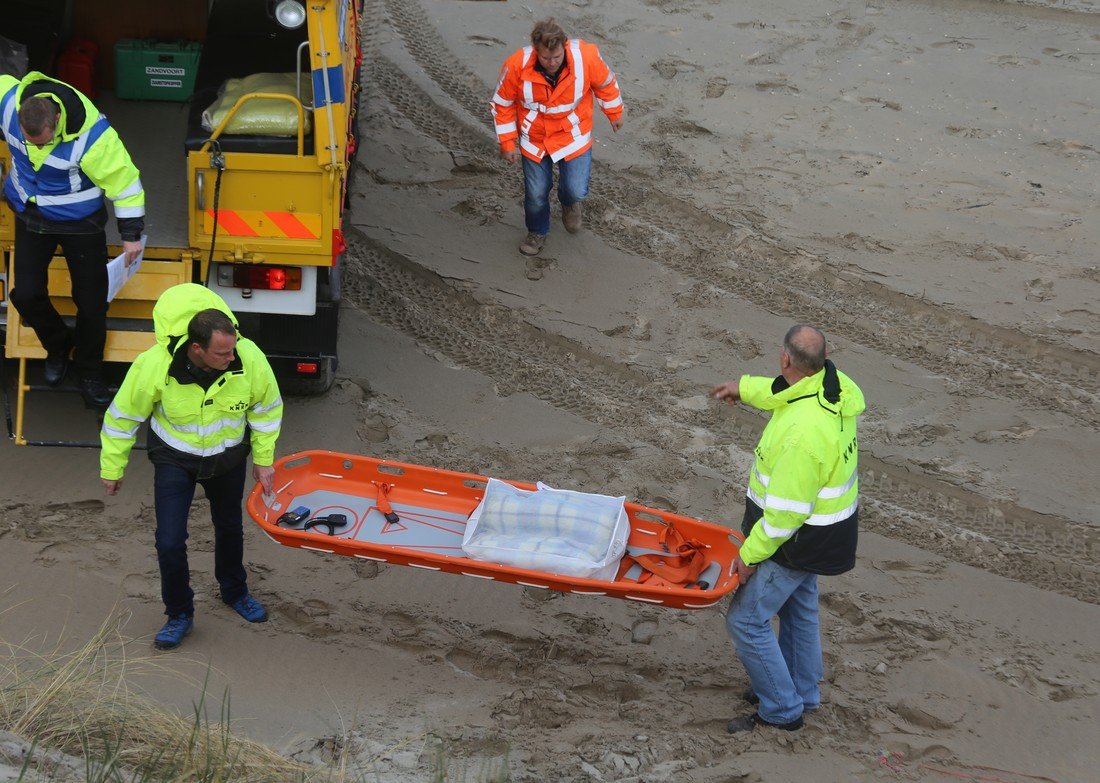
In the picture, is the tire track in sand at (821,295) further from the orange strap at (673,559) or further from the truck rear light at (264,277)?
the truck rear light at (264,277)

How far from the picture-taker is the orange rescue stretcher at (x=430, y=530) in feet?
16.2

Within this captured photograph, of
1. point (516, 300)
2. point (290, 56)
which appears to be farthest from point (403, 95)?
point (516, 300)

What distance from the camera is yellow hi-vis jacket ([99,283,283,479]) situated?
184 inches

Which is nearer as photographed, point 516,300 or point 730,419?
point 730,419

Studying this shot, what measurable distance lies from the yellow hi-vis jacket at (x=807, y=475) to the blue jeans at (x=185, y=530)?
2192 millimetres

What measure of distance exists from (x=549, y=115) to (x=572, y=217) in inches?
29.3

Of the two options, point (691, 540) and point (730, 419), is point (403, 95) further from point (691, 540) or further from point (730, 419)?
point (691, 540)

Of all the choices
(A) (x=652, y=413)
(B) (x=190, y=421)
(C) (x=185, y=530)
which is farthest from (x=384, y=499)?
(A) (x=652, y=413)

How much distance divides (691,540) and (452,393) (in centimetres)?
219

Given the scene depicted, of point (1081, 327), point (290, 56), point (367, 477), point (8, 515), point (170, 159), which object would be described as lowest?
point (8, 515)

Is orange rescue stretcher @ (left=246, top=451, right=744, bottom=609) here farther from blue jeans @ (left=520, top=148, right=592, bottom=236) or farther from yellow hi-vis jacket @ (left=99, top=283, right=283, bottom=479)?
blue jeans @ (left=520, top=148, right=592, bottom=236)

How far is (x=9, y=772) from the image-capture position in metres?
3.80

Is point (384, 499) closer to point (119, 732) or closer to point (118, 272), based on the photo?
point (118, 272)

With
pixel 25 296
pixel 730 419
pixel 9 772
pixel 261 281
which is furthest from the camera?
pixel 730 419
